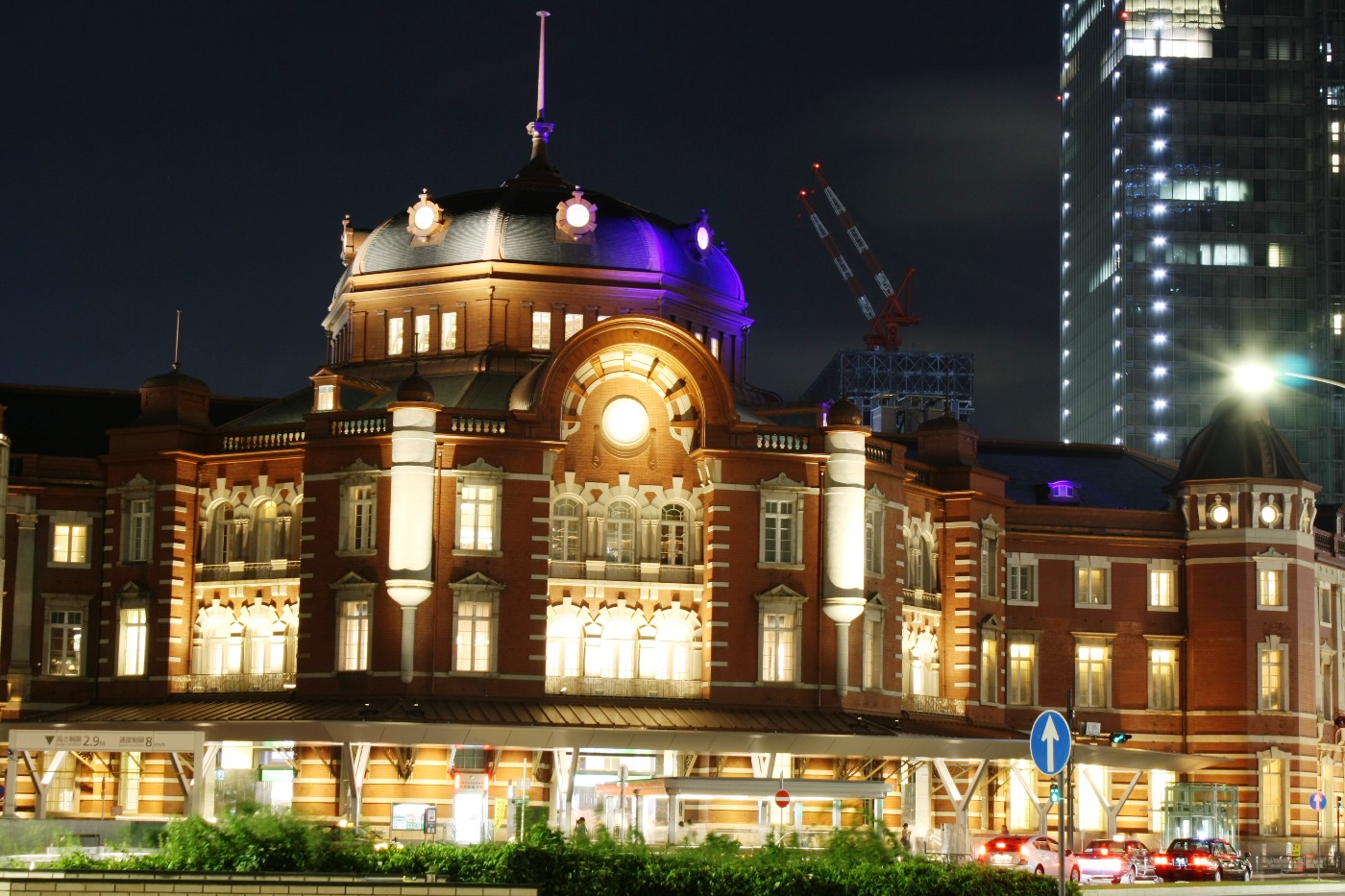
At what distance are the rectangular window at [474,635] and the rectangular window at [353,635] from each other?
3.12m

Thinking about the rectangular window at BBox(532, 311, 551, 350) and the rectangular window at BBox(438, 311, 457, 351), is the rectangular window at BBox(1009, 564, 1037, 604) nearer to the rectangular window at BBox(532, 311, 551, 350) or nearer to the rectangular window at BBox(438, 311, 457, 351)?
the rectangular window at BBox(532, 311, 551, 350)

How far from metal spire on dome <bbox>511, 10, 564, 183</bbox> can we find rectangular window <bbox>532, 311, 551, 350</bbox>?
23.3ft

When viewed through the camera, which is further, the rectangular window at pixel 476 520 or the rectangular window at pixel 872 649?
the rectangular window at pixel 872 649

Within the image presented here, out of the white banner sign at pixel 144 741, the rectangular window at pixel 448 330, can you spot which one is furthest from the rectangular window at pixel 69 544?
the rectangular window at pixel 448 330

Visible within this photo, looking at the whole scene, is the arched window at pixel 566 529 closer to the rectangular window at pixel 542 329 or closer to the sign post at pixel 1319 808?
the rectangular window at pixel 542 329

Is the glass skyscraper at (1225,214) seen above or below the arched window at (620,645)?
above

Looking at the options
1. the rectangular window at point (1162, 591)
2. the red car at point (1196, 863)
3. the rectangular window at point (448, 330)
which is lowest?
the red car at point (1196, 863)

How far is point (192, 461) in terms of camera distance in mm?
78125

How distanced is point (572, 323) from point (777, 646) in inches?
560

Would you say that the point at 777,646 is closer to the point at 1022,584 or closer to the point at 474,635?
the point at 474,635

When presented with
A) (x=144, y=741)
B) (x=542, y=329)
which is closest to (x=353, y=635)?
(x=144, y=741)

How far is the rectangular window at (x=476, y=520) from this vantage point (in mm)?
72875

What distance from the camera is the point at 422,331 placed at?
268 feet

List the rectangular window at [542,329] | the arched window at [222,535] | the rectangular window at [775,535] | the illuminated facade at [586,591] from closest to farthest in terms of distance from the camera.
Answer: the illuminated facade at [586,591] → the rectangular window at [775,535] → the arched window at [222,535] → the rectangular window at [542,329]
